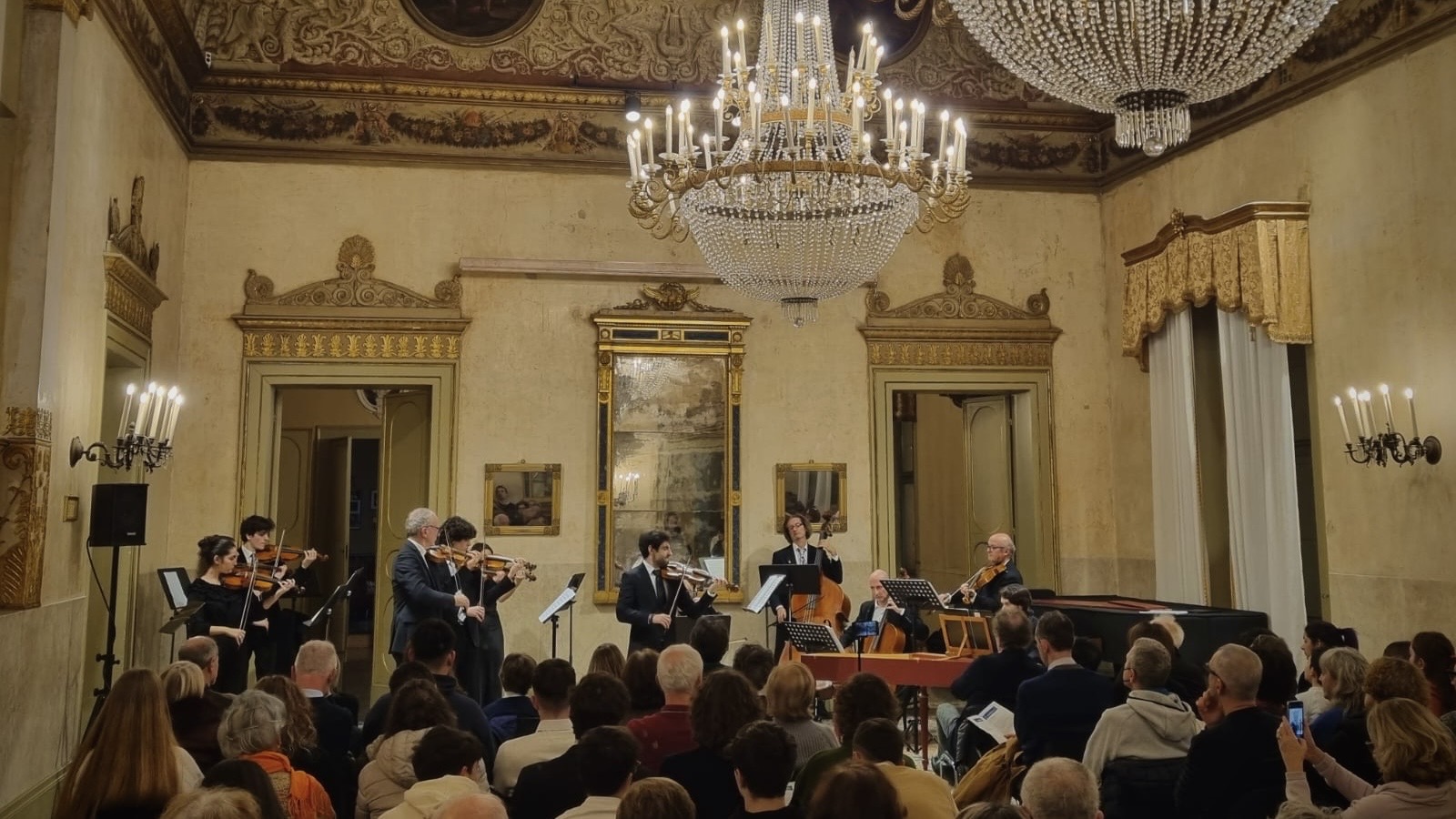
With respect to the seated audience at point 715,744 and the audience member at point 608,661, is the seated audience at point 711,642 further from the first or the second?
the seated audience at point 715,744

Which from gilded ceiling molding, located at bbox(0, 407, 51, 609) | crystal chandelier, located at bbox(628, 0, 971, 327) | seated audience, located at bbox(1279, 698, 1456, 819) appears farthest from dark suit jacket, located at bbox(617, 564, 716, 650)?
seated audience, located at bbox(1279, 698, 1456, 819)

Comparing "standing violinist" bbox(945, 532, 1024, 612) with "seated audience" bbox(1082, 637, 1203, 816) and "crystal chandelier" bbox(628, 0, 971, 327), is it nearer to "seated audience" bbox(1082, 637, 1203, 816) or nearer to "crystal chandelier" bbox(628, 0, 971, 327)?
"crystal chandelier" bbox(628, 0, 971, 327)

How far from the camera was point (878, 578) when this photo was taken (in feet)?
29.4

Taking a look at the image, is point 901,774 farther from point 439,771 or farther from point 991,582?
point 991,582

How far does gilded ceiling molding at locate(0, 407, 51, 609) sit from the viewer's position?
20.4 feet

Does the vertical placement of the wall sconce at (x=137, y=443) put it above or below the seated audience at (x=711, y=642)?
above

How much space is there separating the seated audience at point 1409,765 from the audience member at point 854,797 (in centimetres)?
131

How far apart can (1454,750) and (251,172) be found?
9730 millimetres

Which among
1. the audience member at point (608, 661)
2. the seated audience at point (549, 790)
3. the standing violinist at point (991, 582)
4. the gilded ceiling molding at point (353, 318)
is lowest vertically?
the seated audience at point (549, 790)

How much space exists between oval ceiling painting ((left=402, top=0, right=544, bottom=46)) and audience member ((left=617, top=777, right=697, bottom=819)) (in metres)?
9.01

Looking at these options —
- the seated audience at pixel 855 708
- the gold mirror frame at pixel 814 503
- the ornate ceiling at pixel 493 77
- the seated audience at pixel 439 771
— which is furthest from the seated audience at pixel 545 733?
the ornate ceiling at pixel 493 77

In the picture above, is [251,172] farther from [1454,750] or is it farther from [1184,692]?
[1454,750]

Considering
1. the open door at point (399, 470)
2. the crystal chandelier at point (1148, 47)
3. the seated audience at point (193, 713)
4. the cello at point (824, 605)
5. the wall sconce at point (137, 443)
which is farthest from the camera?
the open door at point (399, 470)

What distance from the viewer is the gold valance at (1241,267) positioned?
350 inches
